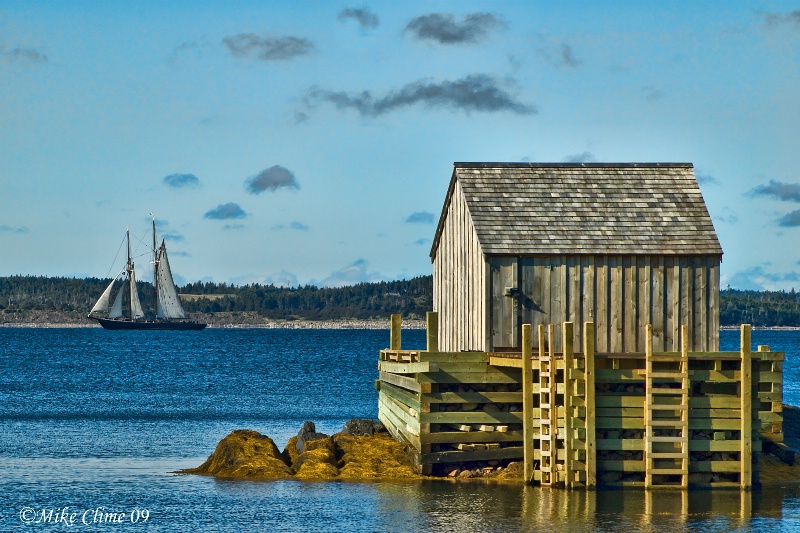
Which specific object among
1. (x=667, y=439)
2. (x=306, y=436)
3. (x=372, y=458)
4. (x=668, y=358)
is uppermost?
(x=668, y=358)

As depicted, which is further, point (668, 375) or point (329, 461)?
point (329, 461)

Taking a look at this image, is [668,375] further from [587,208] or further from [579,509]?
[587,208]

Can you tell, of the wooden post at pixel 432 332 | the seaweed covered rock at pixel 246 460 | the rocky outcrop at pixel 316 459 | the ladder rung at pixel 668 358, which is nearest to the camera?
the ladder rung at pixel 668 358

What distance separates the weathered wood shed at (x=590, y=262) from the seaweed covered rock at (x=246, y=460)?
19.0 ft

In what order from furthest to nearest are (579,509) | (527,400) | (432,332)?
(432,332), (527,400), (579,509)

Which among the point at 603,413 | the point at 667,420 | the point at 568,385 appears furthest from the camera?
the point at 603,413

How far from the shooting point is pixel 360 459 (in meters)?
31.5

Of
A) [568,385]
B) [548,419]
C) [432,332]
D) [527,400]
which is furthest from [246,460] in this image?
[568,385]

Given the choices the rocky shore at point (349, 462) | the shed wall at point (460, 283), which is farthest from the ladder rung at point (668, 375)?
the shed wall at point (460, 283)

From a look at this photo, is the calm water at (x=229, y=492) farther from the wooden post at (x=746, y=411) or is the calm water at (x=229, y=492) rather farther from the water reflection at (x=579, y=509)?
the wooden post at (x=746, y=411)

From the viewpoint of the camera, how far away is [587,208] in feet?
103

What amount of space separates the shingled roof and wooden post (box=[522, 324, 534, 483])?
9.05ft

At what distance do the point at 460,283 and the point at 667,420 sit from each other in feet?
24.7

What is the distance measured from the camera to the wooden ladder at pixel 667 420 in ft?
90.8
